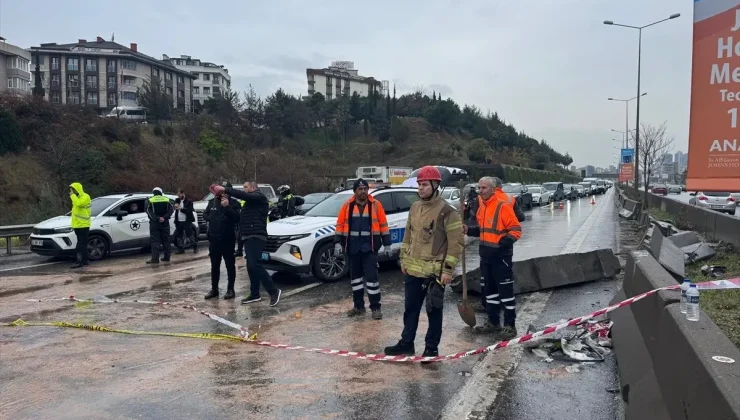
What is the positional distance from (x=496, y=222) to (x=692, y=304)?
293 cm

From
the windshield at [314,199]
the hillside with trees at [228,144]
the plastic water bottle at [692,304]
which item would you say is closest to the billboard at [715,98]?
the plastic water bottle at [692,304]

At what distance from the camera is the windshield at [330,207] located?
11.0 m

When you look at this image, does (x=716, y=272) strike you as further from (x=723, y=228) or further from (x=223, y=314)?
(x=223, y=314)

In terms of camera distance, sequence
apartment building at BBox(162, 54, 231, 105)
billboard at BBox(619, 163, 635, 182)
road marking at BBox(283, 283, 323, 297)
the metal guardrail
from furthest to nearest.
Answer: apartment building at BBox(162, 54, 231, 105), billboard at BBox(619, 163, 635, 182), the metal guardrail, road marking at BBox(283, 283, 323, 297)

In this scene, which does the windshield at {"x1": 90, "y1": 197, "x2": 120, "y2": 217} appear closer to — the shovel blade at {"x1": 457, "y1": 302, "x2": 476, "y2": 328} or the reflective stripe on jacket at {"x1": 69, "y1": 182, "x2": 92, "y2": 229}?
the reflective stripe on jacket at {"x1": 69, "y1": 182, "x2": 92, "y2": 229}

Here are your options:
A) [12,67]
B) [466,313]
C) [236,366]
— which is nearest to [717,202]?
[466,313]

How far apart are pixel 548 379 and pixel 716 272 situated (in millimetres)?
5708

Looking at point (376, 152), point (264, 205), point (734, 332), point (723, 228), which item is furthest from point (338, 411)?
point (376, 152)

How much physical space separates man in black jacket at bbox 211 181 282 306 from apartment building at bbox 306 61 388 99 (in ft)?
332

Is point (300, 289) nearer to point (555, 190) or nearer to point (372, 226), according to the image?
point (372, 226)

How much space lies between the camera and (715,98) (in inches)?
180

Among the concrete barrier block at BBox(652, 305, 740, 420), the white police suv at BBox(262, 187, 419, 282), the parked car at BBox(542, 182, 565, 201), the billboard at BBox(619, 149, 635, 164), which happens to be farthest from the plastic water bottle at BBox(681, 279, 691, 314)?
the billboard at BBox(619, 149, 635, 164)

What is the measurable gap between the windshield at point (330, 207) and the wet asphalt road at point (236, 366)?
6.52 ft

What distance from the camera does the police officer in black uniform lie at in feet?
42.9
